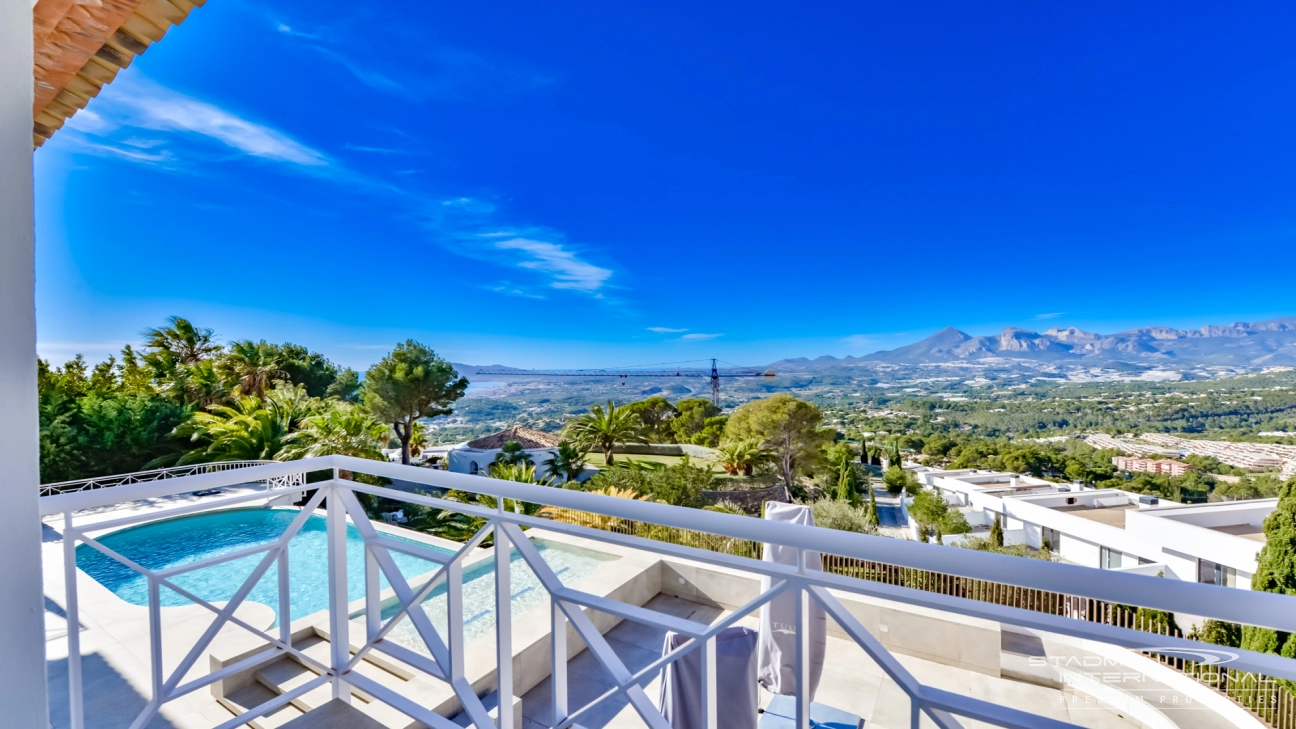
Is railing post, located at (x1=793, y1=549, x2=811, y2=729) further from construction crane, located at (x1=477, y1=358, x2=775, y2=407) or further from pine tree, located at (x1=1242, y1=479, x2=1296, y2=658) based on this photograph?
construction crane, located at (x1=477, y1=358, x2=775, y2=407)

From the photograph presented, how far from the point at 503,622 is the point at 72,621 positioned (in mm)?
1018

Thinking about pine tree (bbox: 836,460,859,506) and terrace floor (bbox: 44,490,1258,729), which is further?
pine tree (bbox: 836,460,859,506)

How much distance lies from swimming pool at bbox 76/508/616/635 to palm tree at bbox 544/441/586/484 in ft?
41.6

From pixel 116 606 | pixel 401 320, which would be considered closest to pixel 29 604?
pixel 116 606

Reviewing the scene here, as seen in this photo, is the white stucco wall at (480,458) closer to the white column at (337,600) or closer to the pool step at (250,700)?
the pool step at (250,700)

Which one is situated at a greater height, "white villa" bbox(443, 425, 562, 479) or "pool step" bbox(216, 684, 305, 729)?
"pool step" bbox(216, 684, 305, 729)

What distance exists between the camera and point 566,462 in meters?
21.0

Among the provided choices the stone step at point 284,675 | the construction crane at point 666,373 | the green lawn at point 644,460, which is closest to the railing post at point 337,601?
the stone step at point 284,675

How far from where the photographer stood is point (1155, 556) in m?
13.8

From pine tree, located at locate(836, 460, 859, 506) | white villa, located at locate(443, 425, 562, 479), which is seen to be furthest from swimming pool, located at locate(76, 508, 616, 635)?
pine tree, located at locate(836, 460, 859, 506)

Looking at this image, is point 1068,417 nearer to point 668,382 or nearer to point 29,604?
point 668,382

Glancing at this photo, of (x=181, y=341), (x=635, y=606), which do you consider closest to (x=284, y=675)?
(x=635, y=606)

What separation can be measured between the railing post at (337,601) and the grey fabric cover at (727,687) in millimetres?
1058

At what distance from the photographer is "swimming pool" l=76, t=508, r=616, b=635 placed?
4895 millimetres
